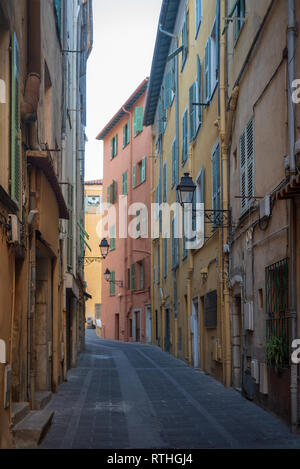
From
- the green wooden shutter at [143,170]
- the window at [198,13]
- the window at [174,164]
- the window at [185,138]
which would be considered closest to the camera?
the window at [198,13]

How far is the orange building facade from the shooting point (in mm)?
34750

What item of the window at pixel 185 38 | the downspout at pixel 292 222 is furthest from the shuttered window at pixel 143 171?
the downspout at pixel 292 222

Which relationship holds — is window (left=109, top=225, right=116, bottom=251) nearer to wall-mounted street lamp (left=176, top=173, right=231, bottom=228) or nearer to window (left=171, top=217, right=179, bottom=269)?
window (left=171, top=217, right=179, bottom=269)

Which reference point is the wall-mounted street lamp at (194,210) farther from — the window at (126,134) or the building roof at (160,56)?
the window at (126,134)

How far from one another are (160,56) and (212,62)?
38.8 feet

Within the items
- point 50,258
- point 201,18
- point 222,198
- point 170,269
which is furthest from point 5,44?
point 170,269

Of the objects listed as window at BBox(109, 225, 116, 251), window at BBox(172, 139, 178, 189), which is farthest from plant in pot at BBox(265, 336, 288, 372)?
window at BBox(109, 225, 116, 251)

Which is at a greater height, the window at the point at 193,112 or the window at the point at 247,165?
the window at the point at 193,112

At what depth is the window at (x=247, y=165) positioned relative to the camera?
11680 millimetres

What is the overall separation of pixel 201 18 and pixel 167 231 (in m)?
9.71

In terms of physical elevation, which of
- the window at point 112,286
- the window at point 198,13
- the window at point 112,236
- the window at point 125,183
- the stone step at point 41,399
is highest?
the window at point 198,13

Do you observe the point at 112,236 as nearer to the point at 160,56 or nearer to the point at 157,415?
the point at 160,56

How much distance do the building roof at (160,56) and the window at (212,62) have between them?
7.54 meters

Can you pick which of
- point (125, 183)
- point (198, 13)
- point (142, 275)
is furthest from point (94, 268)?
point (198, 13)
